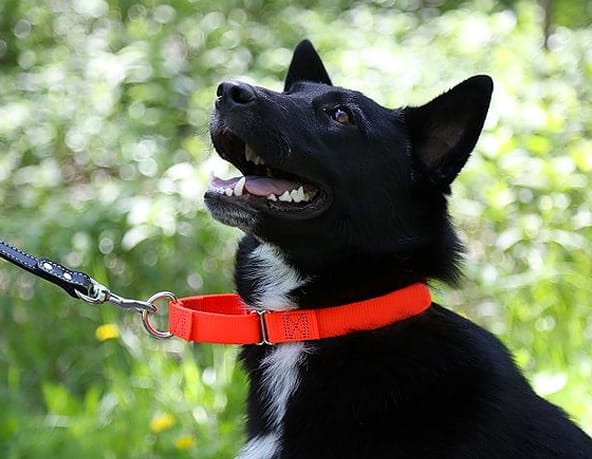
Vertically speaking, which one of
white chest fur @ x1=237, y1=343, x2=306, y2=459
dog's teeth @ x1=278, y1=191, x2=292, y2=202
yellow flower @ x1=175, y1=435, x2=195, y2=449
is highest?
dog's teeth @ x1=278, y1=191, x2=292, y2=202

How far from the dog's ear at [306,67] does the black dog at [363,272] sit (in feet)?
0.94

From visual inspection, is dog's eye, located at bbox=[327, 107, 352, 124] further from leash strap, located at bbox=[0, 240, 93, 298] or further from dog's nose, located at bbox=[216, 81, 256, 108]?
leash strap, located at bbox=[0, 240, 93, 298]

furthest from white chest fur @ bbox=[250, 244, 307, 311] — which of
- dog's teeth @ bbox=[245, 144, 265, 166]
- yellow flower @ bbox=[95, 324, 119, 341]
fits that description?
yellow flower @ bbox=[95, 324, 119, 341]

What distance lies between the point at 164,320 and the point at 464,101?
8.26 ft

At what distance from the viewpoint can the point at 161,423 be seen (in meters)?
3.89

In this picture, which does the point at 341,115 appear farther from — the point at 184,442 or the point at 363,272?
the point at 184,442

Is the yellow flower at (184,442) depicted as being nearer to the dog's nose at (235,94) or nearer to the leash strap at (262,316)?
the leash strap at (262,316)

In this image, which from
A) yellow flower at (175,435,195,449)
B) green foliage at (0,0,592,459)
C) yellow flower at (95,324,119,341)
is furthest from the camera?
yellow flower at (95,324,119,341)

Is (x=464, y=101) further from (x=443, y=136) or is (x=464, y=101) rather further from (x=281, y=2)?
(x=281, y=2)

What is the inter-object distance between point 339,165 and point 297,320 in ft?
1.45

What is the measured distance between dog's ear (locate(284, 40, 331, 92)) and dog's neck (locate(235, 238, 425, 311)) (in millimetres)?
643

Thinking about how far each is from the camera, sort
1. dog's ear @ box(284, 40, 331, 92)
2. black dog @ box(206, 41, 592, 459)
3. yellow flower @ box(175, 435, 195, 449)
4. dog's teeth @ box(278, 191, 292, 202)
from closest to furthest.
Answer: black dog @ box(206, 41, 592, 459), dog's teeth @ box(278, 191, 292, 202), dog's ear @ box(284, 40, 331, 92), yellow flower @ box(175, 435, 195, 449)

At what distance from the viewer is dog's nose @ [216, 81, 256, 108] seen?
2.58 meters

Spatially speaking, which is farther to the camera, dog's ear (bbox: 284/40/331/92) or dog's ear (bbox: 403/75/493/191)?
dog's ear (bbox: 284/40/331/92)
